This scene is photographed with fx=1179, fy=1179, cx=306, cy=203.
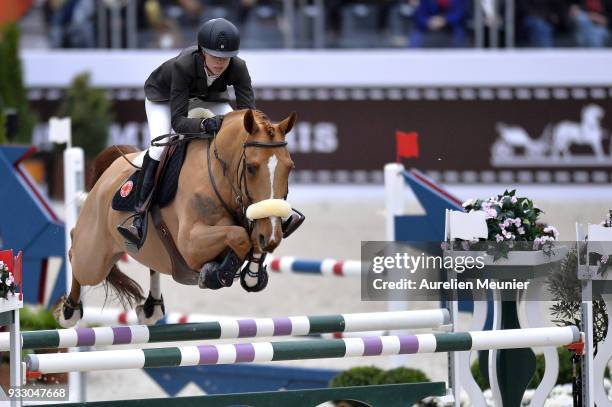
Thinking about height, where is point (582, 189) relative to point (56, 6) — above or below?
below

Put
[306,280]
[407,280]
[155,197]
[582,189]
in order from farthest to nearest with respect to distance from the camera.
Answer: [582,189], [306,280], [155,197], [407,280]

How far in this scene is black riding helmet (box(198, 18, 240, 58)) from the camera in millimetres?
4715

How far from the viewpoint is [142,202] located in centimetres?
496

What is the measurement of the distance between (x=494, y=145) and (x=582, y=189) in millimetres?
1032

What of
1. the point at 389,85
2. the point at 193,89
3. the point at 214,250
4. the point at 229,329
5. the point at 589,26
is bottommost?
the point at 229,329

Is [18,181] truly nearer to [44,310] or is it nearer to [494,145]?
[44,310]

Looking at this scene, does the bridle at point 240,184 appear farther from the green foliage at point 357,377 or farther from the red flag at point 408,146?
the red flag at point 408,146

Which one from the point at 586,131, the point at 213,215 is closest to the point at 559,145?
the point at 586,131

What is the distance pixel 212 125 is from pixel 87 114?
812 centimetres

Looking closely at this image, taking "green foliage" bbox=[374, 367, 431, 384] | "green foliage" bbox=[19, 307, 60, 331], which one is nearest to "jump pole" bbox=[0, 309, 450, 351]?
"green foliage" bbox=[374, 367, 431, 384]

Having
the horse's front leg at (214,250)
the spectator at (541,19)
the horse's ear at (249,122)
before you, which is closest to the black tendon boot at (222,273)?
the horse's front leg at (214,250)

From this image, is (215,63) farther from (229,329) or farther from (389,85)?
(389,85)

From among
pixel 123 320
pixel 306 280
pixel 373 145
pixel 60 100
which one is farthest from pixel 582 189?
pixel 123 320

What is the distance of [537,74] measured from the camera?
1245 centimetres
